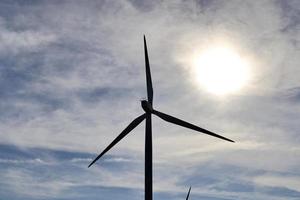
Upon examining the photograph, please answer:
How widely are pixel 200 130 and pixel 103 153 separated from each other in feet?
64.8

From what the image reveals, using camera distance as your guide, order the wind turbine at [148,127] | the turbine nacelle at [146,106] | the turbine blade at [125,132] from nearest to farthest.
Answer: the wind turbine at [148,127], the turbine nacelle at [146,106], the turbine blade at [125,132]

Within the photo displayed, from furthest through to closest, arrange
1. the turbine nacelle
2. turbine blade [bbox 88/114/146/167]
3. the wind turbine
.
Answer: turbine blade [bbox 88/114/146/167] → the turbine nacelle → the wind turbine

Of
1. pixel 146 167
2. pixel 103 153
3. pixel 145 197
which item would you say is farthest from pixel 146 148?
pixel 103 153

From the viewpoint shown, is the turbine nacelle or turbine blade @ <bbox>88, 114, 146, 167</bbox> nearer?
the turbine nacelle

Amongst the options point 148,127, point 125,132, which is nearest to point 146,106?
point 148,127

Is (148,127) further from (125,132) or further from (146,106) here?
(125,132)

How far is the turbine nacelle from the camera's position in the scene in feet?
268

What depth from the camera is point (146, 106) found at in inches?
3231

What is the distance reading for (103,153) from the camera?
294 ft

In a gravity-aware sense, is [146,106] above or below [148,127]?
above

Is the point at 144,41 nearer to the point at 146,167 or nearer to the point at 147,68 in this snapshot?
the point at 147,68

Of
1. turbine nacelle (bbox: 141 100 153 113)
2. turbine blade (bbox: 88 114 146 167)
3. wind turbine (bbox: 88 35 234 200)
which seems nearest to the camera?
wind turbine (bbox: 88 35 234 200)

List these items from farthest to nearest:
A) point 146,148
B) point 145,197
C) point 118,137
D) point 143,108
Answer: point 118,137 < point 143,108 < point 146,148 < point 145,197

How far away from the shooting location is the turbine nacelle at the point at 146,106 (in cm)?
8169
